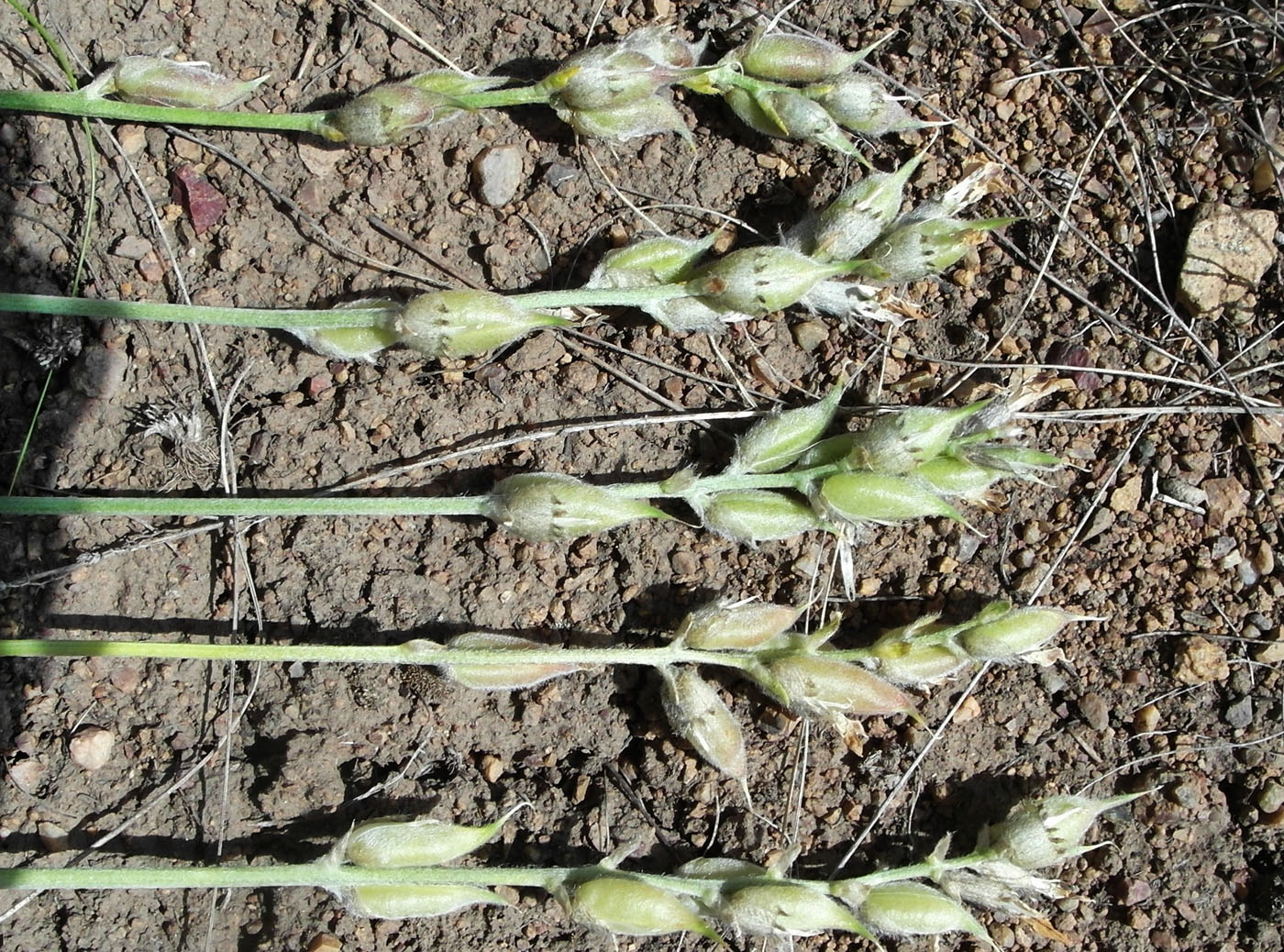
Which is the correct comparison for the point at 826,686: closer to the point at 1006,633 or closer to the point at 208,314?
the point at 1006,633

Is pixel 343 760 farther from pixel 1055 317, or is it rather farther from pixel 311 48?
pixel 1055 317

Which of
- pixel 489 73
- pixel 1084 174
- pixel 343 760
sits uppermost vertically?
pixel 489 73

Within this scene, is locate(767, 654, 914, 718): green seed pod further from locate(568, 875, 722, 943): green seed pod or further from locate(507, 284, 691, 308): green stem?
locate(507, 284, 691, 308): green stem

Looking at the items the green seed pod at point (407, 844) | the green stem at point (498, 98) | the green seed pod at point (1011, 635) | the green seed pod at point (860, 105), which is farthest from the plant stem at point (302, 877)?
the green seed pod at point (860, 105)

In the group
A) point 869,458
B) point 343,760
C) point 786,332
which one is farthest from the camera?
point 786,332

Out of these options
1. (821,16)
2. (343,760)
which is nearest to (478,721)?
(343,760)

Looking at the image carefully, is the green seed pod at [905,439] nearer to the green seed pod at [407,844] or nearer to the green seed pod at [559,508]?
the green seed pod at [559,508]

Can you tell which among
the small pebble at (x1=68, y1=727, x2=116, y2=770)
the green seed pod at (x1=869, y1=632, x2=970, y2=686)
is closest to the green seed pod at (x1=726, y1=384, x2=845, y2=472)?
the green seed pod at (x1=869, y1=632, x2=970, y2=686)
